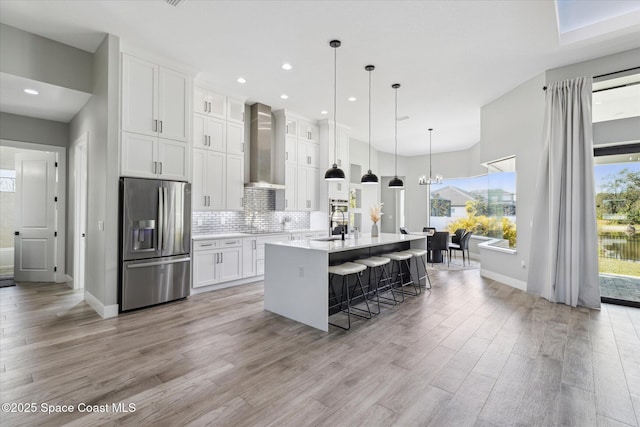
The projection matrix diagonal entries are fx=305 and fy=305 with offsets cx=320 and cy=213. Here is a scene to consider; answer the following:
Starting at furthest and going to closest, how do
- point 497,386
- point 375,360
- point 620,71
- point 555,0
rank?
1. point 620,71
2. point 555,0
3. point 375,360
4. point 497,386

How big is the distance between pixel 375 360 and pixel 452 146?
829cm

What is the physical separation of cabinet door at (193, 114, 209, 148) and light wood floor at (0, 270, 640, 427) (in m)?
2.64

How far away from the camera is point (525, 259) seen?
503 cm

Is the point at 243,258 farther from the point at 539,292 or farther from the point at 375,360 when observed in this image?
the point at 539,292

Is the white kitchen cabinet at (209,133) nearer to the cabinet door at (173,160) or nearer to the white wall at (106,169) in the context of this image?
the cabinet door at (173,160)

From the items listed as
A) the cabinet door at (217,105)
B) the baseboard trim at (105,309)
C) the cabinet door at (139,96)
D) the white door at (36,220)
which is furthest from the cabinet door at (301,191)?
the white door at (36,220)

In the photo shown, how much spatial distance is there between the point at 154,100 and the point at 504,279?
21.0 ft

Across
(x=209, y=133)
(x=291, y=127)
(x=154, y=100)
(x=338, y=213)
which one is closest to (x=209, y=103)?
(x=209, y=133)

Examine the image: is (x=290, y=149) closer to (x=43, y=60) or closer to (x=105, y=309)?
(x=43, y=60)

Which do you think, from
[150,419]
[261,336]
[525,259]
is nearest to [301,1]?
[261,336]

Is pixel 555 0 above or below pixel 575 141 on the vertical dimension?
above

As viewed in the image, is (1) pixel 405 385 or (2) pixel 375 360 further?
(2) pixel 375 360

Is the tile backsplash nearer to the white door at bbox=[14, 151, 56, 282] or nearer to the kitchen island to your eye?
the kitchen island

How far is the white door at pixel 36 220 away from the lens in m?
5.64
